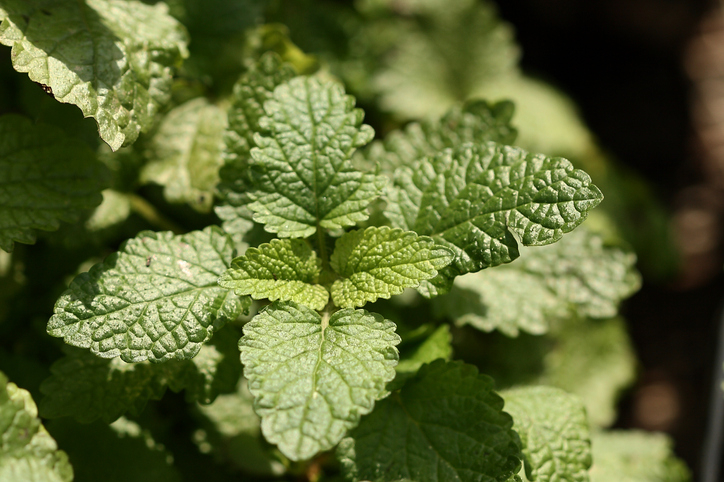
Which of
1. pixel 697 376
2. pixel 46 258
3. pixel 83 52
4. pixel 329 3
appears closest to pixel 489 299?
pixel 83 52

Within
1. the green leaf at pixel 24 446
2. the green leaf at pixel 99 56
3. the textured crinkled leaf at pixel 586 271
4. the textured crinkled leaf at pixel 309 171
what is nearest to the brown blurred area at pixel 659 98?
the textured crinkled leaf at pixel 586 271

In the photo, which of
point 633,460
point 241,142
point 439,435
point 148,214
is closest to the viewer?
point 439,435

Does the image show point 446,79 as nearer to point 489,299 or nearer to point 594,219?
point 594,219

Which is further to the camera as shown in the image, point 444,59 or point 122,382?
point 444,59

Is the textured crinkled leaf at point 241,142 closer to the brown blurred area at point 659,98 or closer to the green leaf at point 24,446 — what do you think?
the green leaf at point 24,446

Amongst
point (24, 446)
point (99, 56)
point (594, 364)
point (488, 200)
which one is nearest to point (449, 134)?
point (488, 200)

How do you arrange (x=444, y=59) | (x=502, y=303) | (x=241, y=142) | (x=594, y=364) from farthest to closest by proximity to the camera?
(x=444, y=59) → (x=594, y=364) → (x=502, y=303) → (x=241, y=142)

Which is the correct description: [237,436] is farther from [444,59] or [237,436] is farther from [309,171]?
[444,59]

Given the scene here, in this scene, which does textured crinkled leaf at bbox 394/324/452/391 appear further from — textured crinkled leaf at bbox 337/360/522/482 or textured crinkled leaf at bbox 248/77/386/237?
textured crinkled leaf at bbox 248/77/386/237
